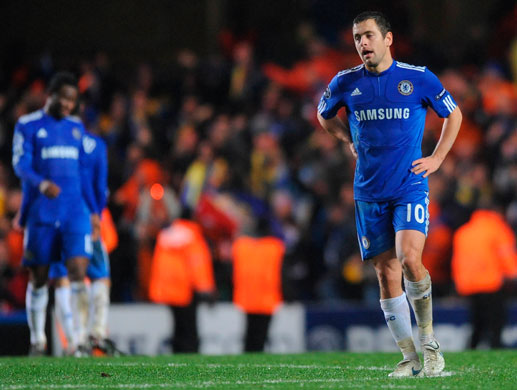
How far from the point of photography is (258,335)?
43.0ft

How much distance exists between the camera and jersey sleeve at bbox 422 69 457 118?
274 inches

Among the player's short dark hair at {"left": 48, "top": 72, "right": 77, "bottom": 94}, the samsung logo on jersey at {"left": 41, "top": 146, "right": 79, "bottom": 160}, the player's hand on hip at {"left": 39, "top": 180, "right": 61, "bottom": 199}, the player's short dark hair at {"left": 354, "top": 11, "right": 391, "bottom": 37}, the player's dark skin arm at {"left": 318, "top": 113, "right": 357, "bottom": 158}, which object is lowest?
the player's hand on hip at {"left": 39, "top": 180, "right": 61, "bottom": 199}

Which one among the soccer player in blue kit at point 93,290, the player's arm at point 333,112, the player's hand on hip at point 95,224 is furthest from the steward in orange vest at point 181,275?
the player's arm at point 333,112

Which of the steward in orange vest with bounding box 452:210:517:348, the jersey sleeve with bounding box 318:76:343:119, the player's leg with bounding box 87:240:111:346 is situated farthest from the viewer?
the steward in orange vest with bounding box 452:210:517:348

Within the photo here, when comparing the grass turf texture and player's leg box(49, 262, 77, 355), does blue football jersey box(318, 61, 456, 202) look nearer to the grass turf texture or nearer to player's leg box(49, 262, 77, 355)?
the grass turf texture

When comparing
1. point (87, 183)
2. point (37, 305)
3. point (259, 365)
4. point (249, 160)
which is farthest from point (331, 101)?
point (249, 160)

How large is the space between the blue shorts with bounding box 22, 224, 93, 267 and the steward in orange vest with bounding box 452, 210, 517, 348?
19.7ft

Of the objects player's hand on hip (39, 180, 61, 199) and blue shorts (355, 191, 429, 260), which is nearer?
blue shorts (355, 191, 429, 260)

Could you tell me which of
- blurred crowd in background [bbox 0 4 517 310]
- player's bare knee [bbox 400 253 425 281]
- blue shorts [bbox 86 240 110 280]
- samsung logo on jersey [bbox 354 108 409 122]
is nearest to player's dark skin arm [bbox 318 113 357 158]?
samsung logo on jersey [bbox 354 108 409 122]

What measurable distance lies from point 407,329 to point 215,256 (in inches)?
306

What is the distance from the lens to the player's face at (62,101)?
9742 millimetres

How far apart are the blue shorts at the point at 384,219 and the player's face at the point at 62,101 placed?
377cm

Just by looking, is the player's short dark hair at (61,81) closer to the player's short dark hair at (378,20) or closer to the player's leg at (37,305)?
the player's leg at (37,305)

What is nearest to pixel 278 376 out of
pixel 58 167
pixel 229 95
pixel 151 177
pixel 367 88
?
pixel 367 88
